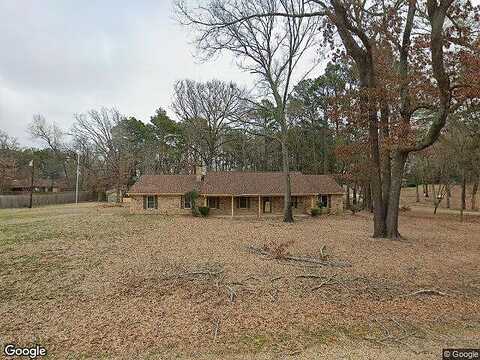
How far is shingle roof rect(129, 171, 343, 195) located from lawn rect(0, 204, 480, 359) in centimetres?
1265

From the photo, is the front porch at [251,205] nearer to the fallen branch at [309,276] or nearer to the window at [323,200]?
the window at [323,200]

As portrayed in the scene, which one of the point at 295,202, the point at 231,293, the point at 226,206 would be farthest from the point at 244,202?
Answer: the point at 231,293

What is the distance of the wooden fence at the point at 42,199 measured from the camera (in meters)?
34.8

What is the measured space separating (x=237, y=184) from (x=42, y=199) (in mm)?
26038

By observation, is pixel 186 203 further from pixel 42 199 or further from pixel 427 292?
pixel 42 199

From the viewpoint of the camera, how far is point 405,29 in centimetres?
1380

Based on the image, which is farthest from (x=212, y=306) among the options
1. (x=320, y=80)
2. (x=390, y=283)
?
(x=320, y=80)

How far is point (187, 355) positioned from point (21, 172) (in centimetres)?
5675

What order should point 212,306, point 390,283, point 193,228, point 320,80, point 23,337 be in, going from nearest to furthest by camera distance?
1. point 23,337
2. point 212,306
3. point 390,283
4. point 193,228
5. point 320,80

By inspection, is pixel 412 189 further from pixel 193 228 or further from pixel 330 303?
pixel 330 303

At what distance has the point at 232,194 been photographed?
85.0 ft

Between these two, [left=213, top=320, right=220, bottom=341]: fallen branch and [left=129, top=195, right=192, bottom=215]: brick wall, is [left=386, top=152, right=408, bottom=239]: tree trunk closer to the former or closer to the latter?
[left=213, top=320, right=220, bottom=341]: fallen branch

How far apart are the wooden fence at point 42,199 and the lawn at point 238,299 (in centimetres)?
2528

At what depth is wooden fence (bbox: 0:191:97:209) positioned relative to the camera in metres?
34.8
